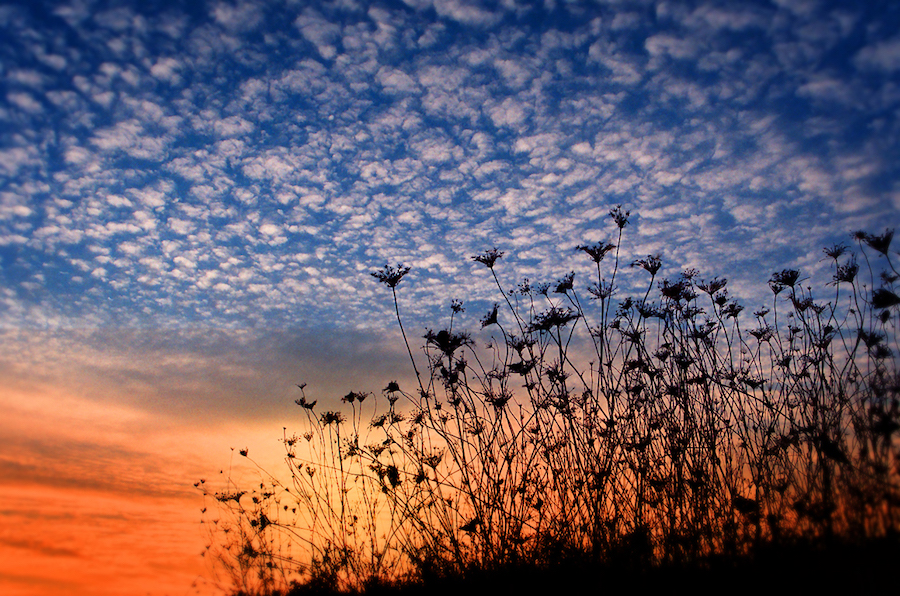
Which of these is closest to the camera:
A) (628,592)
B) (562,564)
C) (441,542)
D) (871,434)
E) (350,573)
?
(871,434)

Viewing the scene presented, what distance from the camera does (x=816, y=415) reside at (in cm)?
478

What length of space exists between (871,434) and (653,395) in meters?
2.65

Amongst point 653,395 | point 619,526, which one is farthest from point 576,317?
point 619,526

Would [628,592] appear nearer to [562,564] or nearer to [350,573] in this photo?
[562,564]

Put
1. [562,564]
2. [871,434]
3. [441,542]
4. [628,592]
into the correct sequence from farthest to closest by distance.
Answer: [441,542] < [562,564] < [628,592] < [871,434]

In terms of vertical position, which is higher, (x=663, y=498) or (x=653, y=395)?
(x=653, y=395)

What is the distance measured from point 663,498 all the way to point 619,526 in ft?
2.10

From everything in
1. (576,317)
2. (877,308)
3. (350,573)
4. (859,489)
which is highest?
(576,317)

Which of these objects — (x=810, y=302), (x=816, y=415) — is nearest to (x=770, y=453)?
(x=816, y=415)

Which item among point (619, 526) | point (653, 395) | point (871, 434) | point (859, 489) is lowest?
point (619, 526)

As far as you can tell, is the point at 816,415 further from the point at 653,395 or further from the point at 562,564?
the point at 562,564

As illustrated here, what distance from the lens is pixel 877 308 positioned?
4605 millimetres

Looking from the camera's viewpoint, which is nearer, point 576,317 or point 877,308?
point 877,308

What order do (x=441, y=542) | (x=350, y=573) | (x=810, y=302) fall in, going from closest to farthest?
(x=810, y=302)
(x=441, y=542)
(x=350, y=573)
